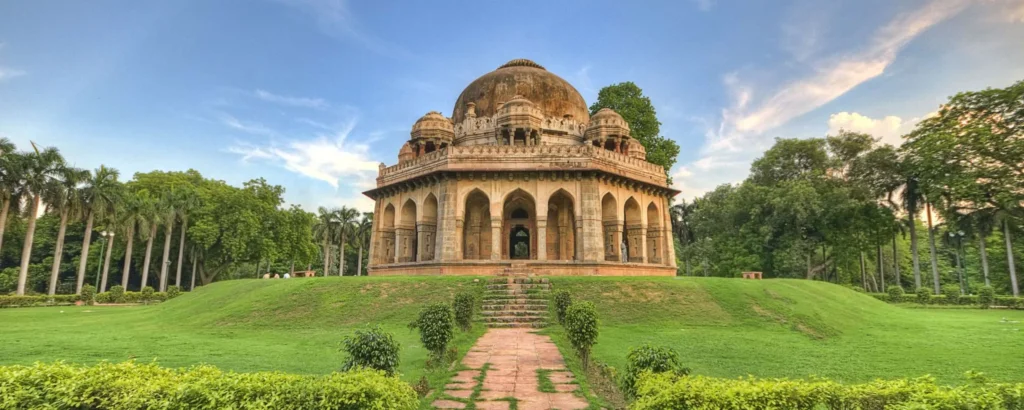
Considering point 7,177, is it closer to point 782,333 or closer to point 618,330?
point 618,330

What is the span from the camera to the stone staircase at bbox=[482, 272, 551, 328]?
14065mm

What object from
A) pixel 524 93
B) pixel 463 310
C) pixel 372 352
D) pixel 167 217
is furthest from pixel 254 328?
pixel 167 217

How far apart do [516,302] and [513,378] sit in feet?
27.1

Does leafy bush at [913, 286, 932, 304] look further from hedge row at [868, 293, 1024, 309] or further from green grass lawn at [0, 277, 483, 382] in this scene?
green grass lawn at [0, 277, 483, 382]

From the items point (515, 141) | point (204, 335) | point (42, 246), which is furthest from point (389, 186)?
point (42, 246)

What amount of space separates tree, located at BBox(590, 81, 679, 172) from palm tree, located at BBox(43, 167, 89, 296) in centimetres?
3226

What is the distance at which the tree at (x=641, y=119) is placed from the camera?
32.4 m

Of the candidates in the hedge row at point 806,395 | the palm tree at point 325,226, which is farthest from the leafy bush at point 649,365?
the palm tree at point 325,226

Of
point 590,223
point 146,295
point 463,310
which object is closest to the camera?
point 463,310

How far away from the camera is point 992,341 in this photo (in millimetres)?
11297

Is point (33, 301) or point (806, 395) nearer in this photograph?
point (806, 395)

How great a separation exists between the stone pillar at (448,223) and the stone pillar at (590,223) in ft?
18.4

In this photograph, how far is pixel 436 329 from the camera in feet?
27.5

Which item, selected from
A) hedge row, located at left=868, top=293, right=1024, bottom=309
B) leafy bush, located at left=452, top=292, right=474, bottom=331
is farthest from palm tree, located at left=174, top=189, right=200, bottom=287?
hedge row, located at left=868, top=293, right=1024, bottom=309
